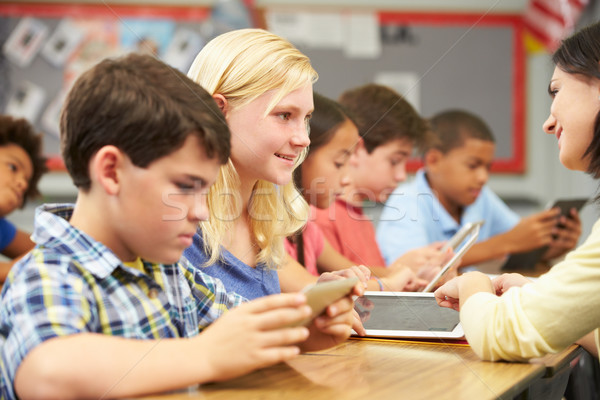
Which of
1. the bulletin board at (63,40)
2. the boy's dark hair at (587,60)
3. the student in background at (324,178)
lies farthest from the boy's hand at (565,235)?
the bulletin board at (63,40)

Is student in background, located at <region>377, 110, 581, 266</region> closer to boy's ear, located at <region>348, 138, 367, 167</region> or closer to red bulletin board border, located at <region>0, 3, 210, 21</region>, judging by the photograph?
boy's ear, located at <region>348, 138, 367, 167</region>

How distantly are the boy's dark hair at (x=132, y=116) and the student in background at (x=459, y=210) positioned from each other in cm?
125

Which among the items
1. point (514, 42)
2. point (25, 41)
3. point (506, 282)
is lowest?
point (506, 282)

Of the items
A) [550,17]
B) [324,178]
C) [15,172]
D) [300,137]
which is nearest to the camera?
[300,137]

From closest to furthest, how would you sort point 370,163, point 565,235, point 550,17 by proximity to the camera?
point 370,163, point 565,235, point 550,17

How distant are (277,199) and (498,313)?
521 millimetres

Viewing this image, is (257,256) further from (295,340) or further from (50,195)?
(50,195)

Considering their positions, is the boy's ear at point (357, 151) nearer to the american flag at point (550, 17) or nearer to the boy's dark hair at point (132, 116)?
the boy's dark hair at point (132, 116)

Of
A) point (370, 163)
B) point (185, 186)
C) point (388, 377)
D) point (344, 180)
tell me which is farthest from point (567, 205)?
point (185, 186)

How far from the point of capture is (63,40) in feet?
10.9

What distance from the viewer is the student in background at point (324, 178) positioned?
1.44 meters

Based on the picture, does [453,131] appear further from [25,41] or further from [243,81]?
[25,41]

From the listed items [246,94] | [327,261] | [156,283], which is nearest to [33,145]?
[327,261]

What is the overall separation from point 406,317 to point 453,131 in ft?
4.88
